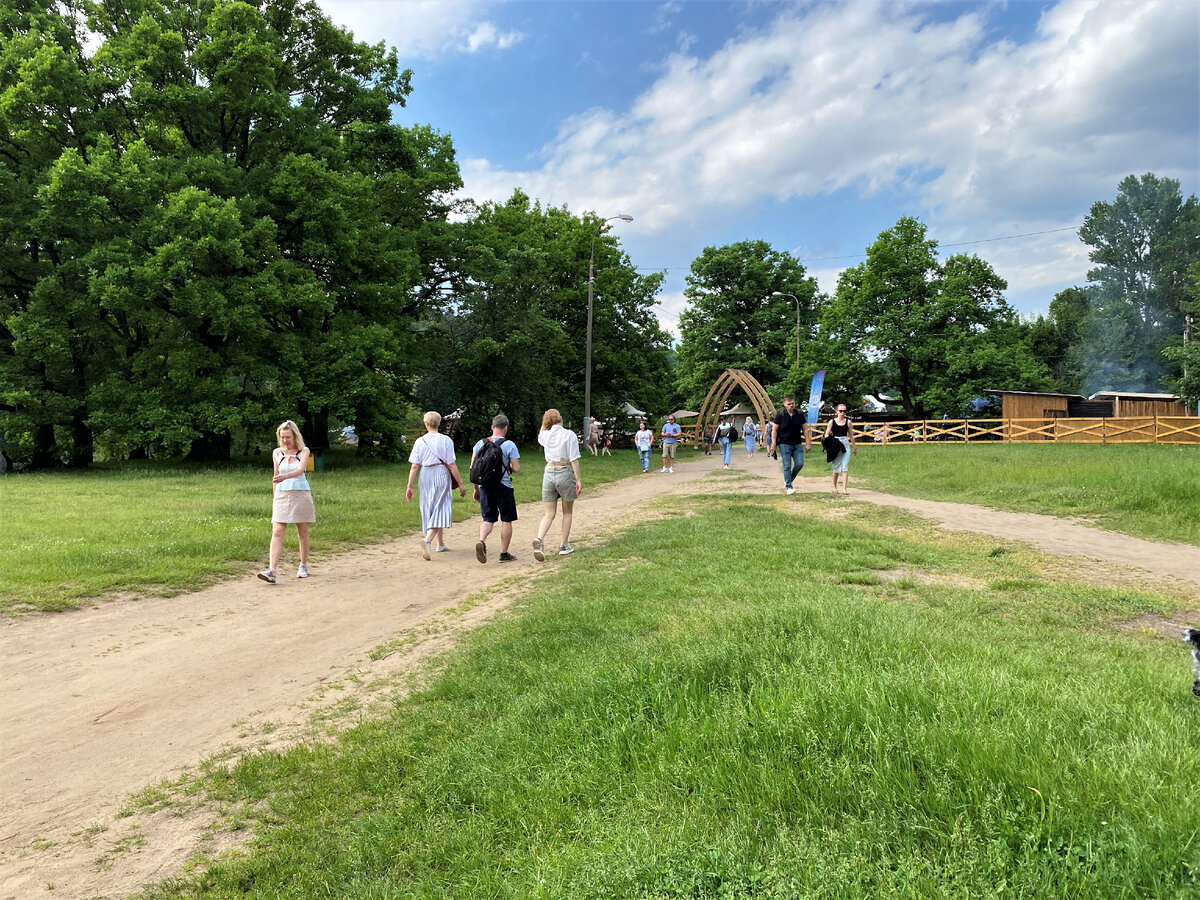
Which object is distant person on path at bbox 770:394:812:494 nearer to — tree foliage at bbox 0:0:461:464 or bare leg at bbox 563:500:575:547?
bare leg at bbox 563:500:575:547

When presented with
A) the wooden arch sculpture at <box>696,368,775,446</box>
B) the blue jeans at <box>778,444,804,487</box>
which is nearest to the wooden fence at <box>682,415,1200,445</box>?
the wooden arch sculpture at <box>696,368,775,446</box>

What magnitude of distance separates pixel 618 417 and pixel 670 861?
39034 millimetres

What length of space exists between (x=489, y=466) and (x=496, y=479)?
21 cm

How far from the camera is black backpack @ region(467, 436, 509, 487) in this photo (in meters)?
9.13

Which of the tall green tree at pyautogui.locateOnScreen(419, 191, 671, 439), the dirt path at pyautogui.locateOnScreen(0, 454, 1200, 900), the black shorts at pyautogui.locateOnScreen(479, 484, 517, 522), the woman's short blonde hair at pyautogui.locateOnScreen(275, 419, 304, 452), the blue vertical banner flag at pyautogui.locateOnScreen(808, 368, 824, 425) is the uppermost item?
the tall green tree at pyautogui.locateOnScreen(419, 191, 671, 439)

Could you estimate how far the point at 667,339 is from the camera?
42406 millimetres

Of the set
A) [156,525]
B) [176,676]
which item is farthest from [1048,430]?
[176,676]

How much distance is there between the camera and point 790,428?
14461 mm

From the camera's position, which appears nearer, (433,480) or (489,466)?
(489,466)

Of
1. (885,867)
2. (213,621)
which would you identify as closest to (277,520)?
(213,621)

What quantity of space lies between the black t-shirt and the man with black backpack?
24.0 feet

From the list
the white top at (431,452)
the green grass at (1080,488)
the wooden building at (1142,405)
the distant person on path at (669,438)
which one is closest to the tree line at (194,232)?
the distant person on path at (669,438)

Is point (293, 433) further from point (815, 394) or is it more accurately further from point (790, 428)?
point (815, 394)

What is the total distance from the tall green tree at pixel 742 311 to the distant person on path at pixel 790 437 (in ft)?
117
